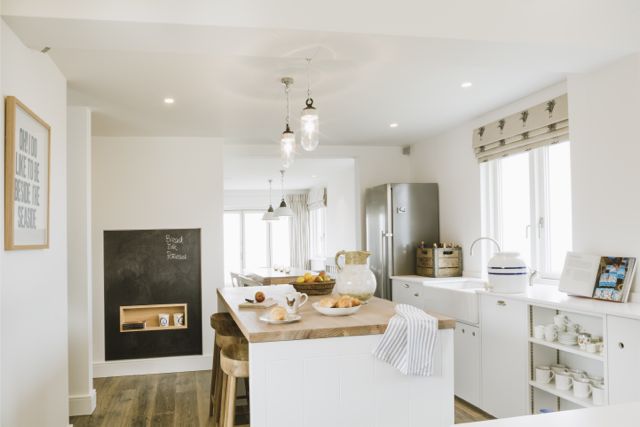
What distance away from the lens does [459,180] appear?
5121 millimetres

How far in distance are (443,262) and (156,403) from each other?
2.85 metres

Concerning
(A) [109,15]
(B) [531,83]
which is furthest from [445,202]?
(A) [109,15]

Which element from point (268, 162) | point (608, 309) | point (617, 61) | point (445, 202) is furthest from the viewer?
point (268, 162)

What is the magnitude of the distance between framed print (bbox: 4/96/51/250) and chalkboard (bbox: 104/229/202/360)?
2.63m

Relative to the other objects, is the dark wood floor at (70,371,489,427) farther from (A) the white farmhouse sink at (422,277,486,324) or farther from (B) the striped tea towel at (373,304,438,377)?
(B) the striped tea towel at (373,304,438,377)

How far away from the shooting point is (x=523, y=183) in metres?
4.28

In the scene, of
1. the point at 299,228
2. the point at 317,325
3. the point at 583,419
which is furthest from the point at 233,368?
the point at 299,228

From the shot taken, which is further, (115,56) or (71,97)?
(71,97)

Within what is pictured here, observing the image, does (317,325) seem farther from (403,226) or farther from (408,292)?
(403,226)

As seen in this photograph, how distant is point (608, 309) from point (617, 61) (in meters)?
1.38

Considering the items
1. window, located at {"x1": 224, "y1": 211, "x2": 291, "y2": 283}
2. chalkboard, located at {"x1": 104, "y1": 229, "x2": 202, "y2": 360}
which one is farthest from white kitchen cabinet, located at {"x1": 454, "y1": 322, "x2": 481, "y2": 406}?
window, located at {"x1": 224, "y1": 211, "x2": 291, "y2": 283}

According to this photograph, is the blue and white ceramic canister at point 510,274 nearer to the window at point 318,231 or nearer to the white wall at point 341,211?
the white wall at point 341,211

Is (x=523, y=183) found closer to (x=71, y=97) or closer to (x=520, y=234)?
(x=520, y=234)

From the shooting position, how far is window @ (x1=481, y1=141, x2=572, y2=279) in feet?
12.6
